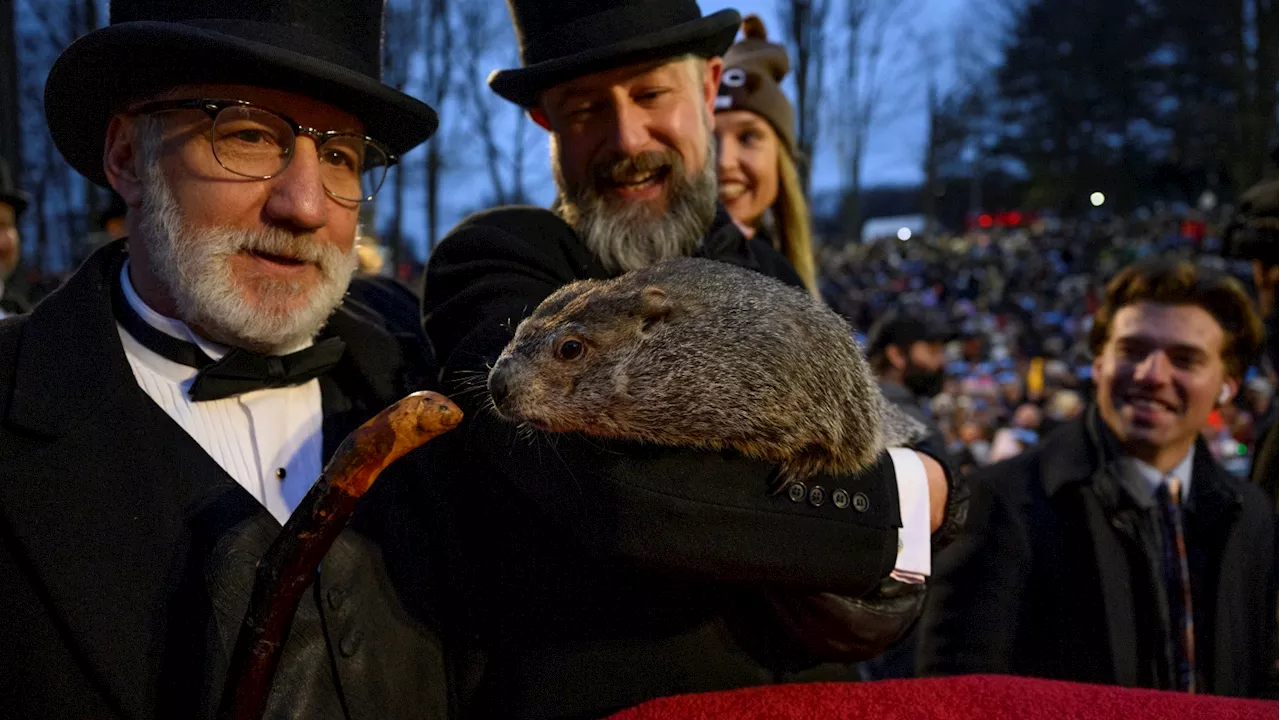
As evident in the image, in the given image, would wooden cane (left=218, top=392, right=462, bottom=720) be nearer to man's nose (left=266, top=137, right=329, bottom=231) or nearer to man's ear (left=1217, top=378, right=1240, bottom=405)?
man's nose (left=266, top=137, right=329, bottom=231)

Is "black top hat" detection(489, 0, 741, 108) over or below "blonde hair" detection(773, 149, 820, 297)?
over

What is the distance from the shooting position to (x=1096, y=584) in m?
3.45

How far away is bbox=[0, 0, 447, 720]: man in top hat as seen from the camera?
182 cm

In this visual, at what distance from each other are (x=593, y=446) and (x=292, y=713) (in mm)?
844

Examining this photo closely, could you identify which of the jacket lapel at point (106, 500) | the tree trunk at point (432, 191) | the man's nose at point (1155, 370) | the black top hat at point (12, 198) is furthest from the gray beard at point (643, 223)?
the tree trunk at point (432, 191)

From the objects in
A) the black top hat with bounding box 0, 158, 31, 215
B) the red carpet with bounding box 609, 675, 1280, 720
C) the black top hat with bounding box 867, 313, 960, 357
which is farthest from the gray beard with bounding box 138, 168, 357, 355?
the black top hat with bounding box 867, 313, 960, 357

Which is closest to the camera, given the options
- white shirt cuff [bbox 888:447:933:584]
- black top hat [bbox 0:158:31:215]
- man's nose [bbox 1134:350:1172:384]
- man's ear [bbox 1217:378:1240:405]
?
white shirt cuff [bbox 888:447:933:584]

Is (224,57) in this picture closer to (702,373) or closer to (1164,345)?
(702,373)

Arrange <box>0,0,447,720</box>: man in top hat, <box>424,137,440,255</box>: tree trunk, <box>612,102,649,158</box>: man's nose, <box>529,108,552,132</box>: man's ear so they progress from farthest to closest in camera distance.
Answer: <box>424,137,440,255</box>: tree trunk, <box>529,108,552,132</box>: man's ear, <box>612,102,649,158</box>: man's nose, <box>0,0,447,720</box>: man in top hat

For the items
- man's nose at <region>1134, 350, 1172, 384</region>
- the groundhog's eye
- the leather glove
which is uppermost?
the groundhog's eye

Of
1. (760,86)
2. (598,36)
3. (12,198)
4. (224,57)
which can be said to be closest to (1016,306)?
(760,86)

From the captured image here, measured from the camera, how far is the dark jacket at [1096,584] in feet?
11.0

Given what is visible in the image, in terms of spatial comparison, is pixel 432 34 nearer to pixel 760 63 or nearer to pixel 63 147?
pixel 760 63

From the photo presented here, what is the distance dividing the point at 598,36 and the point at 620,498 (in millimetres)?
1179
